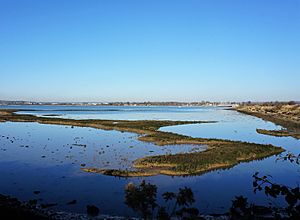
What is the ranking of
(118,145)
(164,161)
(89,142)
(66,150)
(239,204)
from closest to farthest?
(239,204), (164,161), (66,150), (118,145), (89,142)

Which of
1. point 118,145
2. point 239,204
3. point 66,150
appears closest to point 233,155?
point 118,145

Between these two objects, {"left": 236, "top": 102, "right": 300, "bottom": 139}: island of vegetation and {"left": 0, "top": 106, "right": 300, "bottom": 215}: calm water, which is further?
{"left": 236, "top": 102, "right": 300, "bottom": 139}: island of vegetation

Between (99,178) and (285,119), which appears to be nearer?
(99,178)

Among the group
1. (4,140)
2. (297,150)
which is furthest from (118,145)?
(297,150)

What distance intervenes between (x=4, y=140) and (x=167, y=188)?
97.0 feet

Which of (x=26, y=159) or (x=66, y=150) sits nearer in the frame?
(x=26, y=159)

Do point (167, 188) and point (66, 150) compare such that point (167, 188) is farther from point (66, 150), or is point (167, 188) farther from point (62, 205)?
point (66, 150)

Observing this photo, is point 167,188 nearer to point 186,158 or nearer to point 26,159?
point 186,158

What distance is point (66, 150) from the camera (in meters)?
33.4

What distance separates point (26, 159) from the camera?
28578mm

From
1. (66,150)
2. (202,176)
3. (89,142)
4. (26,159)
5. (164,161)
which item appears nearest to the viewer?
(202,176)

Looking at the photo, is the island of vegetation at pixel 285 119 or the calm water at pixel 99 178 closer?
the calm water at pixel 99 178

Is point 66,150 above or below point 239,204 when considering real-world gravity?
below

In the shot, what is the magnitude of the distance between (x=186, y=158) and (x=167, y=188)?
8075mm
